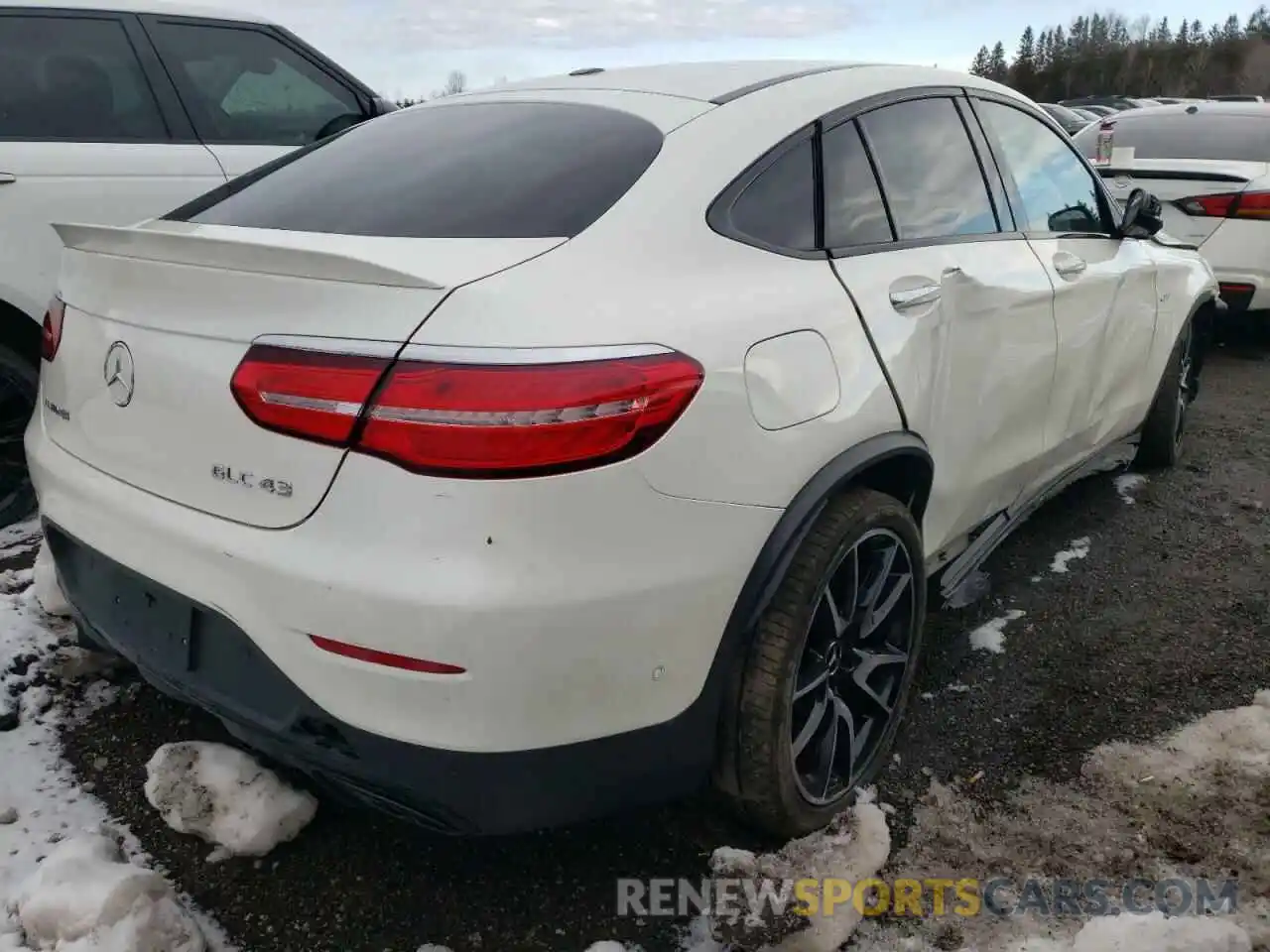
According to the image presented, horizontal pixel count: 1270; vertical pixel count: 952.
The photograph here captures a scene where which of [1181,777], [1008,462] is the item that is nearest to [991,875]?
[1181,777]

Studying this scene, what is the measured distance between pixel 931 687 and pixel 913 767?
415mm

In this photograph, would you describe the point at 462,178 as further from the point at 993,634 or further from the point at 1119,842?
the point at 993,634

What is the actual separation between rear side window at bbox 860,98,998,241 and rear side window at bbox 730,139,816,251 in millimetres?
346

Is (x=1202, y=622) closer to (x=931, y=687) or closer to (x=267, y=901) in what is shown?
(x=931, y=687)

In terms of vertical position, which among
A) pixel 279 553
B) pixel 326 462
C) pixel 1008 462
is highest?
pixel 326 462

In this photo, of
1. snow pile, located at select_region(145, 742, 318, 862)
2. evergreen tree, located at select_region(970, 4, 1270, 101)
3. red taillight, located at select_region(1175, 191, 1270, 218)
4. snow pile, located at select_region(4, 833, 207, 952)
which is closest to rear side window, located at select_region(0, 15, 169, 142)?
snow pile, located at select_region(145, 742, 318, 862)

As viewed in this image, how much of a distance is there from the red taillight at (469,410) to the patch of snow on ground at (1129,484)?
3376mm

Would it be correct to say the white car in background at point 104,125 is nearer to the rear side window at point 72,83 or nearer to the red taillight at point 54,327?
the rear side window at point 72,83

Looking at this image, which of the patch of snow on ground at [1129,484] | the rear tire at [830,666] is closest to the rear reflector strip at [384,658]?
the rear tire at [830,666]

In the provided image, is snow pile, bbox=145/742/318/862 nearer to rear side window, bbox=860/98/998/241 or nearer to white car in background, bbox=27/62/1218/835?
white car in background, bbox=27/62/1218/835

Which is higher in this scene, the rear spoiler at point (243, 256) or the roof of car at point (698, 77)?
the roof of car at point (698, 77)

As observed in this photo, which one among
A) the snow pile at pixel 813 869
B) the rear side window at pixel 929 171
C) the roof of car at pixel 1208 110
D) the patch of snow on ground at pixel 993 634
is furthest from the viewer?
the roof of car at pixel 1208 110

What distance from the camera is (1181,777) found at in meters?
2.54

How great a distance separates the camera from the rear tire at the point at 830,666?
2.02 m
